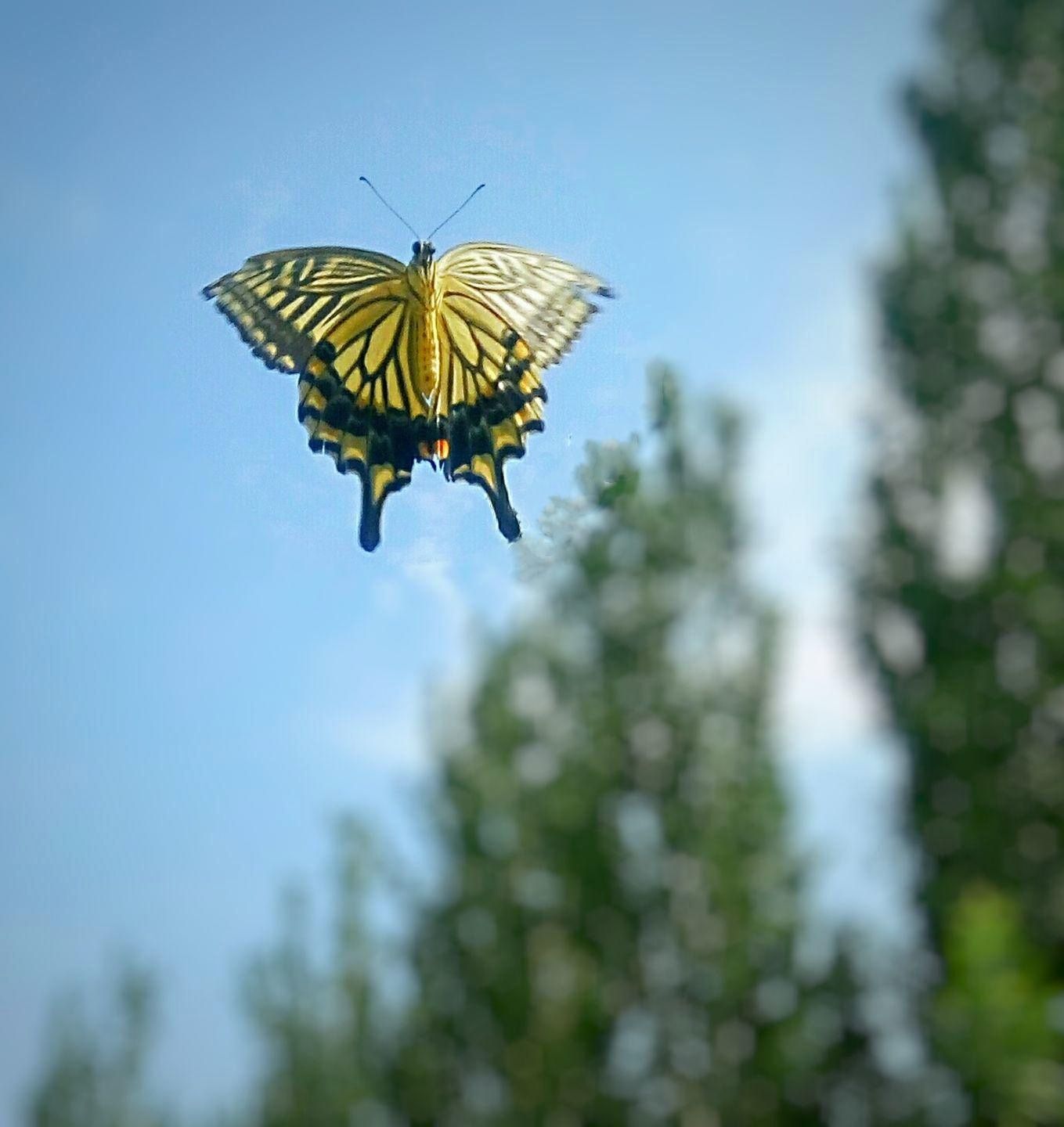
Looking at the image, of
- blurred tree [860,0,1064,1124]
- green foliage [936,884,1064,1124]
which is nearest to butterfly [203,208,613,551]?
blurred tree [860,0,1064,1124]

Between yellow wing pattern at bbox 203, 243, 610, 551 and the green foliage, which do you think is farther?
yellow wing pattern at bbox 203, 243, 610, 551

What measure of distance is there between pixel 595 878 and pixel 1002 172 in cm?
385

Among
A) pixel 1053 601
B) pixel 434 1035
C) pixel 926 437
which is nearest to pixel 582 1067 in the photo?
pixel 434 1035

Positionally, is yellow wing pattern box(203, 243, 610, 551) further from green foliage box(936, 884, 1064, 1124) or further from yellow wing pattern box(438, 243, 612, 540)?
green foliage box(936, 884, 1064, 1124)

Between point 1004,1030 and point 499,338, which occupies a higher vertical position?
point 499,338

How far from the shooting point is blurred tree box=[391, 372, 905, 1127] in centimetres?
535

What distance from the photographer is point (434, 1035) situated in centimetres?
599

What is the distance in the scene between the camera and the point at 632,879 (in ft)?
19.5

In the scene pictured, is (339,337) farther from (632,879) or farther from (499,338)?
(632,879)

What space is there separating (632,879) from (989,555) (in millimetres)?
2130

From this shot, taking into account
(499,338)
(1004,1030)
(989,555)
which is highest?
(499,338)

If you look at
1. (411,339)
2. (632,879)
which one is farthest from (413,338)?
(632,879)

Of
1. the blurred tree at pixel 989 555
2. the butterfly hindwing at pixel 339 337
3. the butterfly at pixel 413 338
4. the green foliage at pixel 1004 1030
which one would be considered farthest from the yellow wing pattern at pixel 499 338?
the green foliage at pixel 1004 1030

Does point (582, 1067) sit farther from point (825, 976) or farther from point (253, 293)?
point (253, 293)
